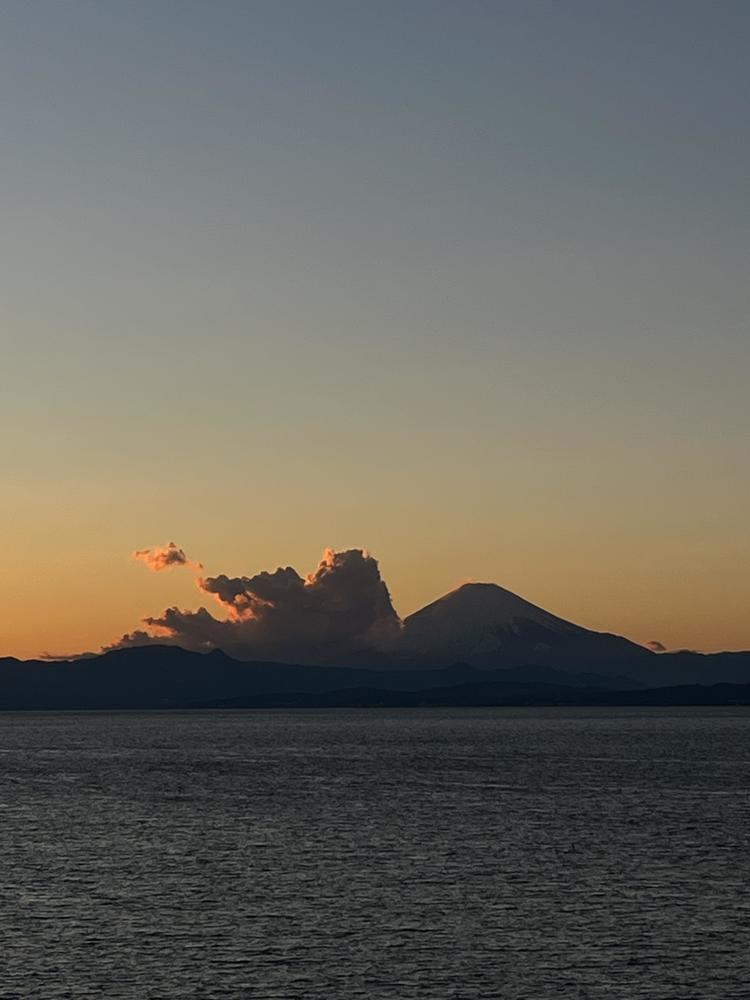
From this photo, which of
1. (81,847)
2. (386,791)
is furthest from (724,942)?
(386,791)

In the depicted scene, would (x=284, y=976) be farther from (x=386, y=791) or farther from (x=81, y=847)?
(x=386, y=791)

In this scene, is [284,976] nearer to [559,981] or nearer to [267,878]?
[559,981]

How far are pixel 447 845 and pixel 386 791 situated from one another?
2215 inches

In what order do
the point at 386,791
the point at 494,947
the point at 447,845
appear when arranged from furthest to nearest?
the point at 386,791
the point at 447,845
the point at 494,947

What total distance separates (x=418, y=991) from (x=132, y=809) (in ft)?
291

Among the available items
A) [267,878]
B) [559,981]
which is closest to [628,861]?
[267,878]

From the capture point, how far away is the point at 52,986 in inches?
2267

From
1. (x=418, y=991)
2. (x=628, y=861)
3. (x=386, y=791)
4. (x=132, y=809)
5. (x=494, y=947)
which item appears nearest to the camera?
(x=418, y=991)

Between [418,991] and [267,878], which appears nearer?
[418,991]

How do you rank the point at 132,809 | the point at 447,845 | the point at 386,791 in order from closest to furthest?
the point at 447,845, the point at 132,809, the point at 386,791

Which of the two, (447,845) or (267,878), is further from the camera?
(447,845)

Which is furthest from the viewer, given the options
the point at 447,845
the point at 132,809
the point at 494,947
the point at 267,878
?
the point at 132,809

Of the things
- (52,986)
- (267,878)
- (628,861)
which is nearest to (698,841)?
(628,861)

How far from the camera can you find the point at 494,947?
217 ft
